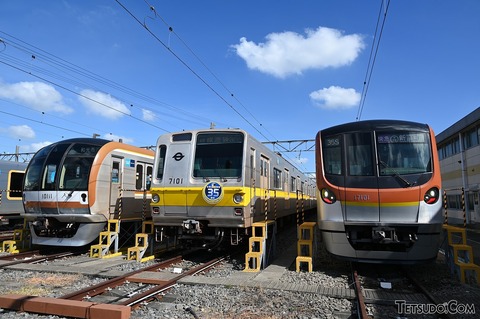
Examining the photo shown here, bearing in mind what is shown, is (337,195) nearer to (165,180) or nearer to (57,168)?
(165,180)

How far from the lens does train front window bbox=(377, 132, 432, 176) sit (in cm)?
718

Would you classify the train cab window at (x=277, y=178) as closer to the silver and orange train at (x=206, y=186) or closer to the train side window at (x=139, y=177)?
the silver and orange train at (x=206, y=186)

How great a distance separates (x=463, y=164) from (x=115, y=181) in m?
22.8

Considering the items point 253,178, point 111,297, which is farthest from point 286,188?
point 111,297

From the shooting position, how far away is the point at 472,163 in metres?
22.8

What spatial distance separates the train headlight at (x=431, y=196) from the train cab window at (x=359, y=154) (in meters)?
1.07

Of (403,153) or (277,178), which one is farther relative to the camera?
(277,178)

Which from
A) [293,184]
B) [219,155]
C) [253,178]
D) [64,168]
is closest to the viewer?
[219,155]

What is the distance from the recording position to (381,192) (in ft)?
23.2

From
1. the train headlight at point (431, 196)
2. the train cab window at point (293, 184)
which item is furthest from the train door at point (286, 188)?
the train headlight at point (431, 196)

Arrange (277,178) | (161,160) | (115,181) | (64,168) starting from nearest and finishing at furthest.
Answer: (161,160)
(64,168)
(115,181)
(277,178)

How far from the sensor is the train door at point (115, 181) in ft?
36.5

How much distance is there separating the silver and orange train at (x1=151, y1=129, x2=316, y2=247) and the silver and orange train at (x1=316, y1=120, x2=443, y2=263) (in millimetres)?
1875

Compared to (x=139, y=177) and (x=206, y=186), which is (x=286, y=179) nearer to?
(x=139, y=177)
